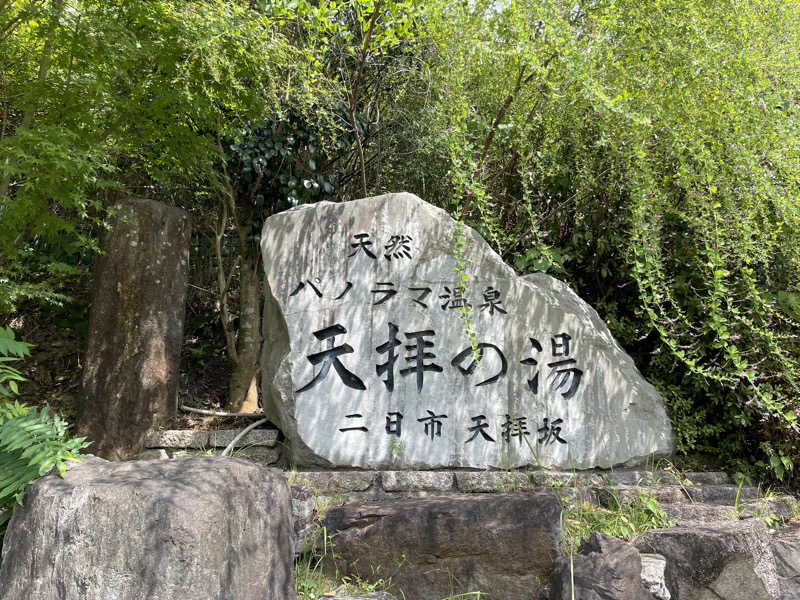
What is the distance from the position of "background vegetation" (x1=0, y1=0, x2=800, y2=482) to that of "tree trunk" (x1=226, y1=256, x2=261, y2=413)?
1.0 inches

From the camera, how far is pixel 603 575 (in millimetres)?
2723

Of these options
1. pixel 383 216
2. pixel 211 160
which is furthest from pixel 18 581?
pixel 211 160

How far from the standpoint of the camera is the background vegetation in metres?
3.94

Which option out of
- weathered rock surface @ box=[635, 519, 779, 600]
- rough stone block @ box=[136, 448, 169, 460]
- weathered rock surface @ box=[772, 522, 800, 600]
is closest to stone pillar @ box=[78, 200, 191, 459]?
rough stone block @ box=[136, 448, 169, 460]

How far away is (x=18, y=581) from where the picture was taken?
5.98ft

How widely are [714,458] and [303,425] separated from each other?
10.1 ft

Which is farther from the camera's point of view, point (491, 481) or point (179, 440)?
point (179, 440)

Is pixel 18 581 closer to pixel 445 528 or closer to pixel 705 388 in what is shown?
pixel 445 528

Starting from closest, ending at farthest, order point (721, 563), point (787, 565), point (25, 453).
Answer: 1. point (25, 453)
2. point (721, 563)
3. point (787, 565)

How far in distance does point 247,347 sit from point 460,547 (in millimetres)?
3042

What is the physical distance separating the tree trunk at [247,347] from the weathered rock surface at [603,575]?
326 cm

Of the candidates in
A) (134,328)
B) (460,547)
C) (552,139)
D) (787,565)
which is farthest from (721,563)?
(134,328)

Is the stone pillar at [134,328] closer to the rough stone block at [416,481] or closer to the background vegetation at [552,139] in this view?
the background vegetation at [552,139]

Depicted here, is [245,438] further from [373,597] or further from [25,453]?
[25,453]
